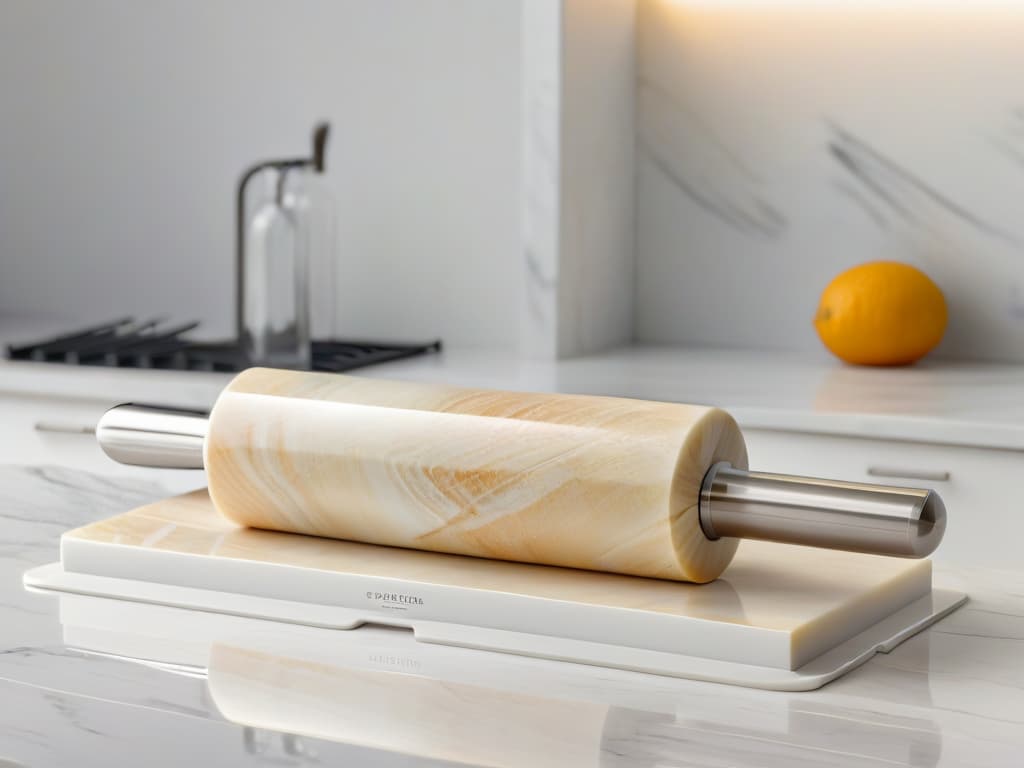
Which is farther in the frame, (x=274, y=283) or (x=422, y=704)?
(x=274, y=283)

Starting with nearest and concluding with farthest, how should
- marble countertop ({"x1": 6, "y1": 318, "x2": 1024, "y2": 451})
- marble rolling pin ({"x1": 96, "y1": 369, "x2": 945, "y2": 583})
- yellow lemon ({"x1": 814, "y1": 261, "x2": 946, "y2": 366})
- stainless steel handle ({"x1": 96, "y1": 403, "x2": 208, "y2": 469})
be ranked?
1. marble rolling pin ({"x1": 96, "y1": 369, "x2": 945, "y2": 583})
2. stainless steel handle ({"x1": 96, "y1": 403, "x2": 208, "y2": 469})
3. marble countertop ({"x1": 6, "y1": 318, "x2": 1024, "y2": 451})
4. yellow lemon ({"x1": 814, "y1": 261, "x2": 946, "y2": 366})

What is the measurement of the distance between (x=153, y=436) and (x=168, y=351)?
5.05ft

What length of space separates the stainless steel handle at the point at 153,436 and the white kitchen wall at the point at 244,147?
1760 millimetres

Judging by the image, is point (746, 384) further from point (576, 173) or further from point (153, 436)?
point (153, 436)

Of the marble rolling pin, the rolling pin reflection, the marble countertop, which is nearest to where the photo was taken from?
the rolling pin reflection

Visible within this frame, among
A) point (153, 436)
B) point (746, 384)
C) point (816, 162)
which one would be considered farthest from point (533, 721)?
point (816, 162)

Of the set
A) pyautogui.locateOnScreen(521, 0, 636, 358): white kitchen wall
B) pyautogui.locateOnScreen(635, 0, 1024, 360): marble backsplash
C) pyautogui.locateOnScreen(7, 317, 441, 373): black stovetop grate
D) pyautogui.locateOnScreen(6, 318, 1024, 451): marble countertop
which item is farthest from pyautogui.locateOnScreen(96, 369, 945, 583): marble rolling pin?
pyautogui.locateOnScreen(635, 0, 1024, 360): marble backsplash

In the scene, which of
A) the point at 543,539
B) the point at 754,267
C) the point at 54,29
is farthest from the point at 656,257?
the point at 543,539

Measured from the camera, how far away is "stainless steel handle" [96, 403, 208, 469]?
2.75ft

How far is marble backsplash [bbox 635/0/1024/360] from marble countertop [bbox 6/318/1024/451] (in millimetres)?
103

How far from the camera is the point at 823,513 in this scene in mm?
672

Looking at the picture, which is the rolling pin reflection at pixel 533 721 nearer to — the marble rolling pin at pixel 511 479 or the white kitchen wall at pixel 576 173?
the marble rolling pin at pixel 511 479

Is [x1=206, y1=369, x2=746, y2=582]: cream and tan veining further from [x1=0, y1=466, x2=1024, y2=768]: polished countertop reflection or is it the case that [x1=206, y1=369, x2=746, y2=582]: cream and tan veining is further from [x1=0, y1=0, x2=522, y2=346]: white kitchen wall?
[x1=0, y1=0, x2=522, y2=346]: white kitchen wall

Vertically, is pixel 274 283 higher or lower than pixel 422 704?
higher
